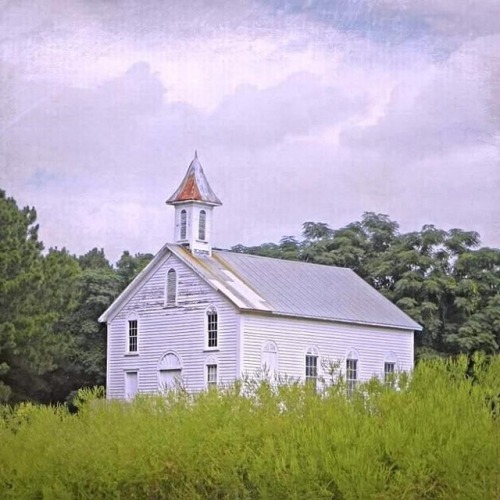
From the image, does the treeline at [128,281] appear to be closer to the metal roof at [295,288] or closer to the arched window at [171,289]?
the metal roof at [295,288]

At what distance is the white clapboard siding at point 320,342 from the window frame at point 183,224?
8.60 feet

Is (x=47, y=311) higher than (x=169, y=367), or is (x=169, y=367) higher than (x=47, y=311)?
(x=47, y=311)

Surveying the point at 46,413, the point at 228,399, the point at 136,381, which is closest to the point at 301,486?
the point at 228,399

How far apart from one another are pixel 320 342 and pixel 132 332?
13.0 feet

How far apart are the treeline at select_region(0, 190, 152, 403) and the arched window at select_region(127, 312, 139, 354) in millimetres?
1119

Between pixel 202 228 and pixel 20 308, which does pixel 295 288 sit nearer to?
pixel 202 228

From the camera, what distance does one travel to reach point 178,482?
1092 centimetres

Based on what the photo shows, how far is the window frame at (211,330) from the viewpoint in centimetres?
2466

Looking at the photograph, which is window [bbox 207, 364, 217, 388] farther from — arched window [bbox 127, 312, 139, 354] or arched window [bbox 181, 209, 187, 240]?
arched window [bbox 181, 209, 187, 240]

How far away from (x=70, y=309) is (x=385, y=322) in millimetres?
6258

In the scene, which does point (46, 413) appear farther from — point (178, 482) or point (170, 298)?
point (170, 298)

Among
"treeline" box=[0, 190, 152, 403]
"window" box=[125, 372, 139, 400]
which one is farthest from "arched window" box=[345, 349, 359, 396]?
"treeline" box=[0, 190, 152, 403]

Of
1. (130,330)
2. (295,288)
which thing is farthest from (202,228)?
(130,330)

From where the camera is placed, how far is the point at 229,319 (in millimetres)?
24391
